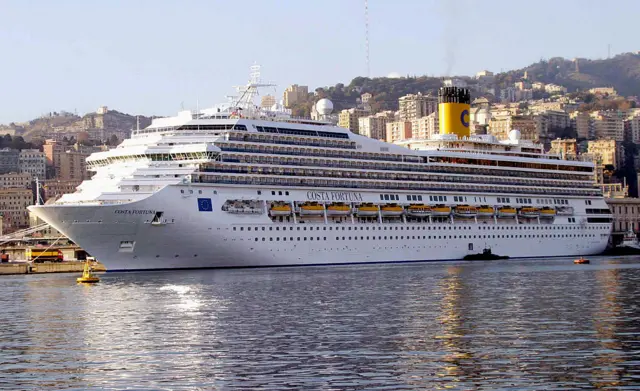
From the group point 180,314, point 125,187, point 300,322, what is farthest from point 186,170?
point 300,322

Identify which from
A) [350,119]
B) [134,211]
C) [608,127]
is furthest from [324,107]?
[608,127]

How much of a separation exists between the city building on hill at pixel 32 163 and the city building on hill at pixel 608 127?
8971 cm

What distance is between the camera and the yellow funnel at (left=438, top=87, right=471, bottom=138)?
257 feet

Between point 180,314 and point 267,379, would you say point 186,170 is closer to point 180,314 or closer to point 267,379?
point 180,314

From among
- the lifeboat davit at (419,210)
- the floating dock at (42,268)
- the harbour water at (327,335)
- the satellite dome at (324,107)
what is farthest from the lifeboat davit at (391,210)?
the floating dock at (42,268)

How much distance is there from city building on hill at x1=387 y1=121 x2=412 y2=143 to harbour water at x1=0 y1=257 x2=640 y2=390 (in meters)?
127

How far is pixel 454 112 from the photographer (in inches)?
3098

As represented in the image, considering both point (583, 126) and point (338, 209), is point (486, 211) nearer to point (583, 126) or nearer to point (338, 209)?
point (338, 209)

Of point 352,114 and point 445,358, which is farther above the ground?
point 352,114

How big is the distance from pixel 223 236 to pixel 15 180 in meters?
104

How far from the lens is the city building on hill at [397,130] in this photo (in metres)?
172

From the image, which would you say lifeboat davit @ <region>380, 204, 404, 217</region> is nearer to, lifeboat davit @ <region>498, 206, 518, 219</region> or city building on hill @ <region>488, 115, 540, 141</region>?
lifeboat davit @ <region>498, 206, 518, 219</region>

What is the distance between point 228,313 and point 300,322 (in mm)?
3601

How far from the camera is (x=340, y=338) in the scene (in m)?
25.5
